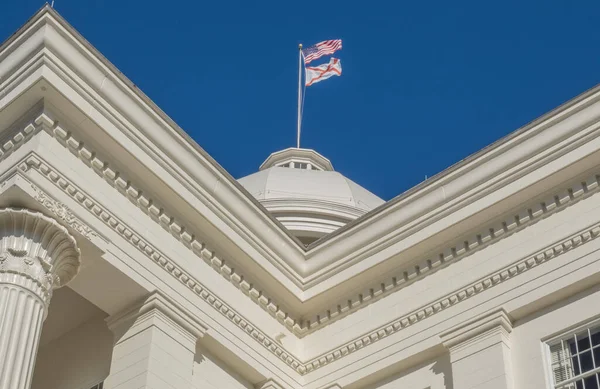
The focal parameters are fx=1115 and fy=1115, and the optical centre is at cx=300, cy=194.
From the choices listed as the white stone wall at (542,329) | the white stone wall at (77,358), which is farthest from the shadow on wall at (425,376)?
the white stone wall at (77,358)

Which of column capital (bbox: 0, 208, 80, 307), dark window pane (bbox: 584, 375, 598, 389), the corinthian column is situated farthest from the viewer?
dark window pane (bbox: 584, 375, 598, 389)

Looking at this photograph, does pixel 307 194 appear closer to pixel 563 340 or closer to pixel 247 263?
pixel 247 263

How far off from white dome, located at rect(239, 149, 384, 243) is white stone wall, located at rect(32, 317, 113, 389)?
9.98 m

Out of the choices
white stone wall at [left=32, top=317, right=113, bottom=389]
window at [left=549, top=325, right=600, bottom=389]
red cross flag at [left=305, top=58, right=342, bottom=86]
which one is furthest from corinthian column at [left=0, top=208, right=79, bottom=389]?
red cross flag at [left=305, top=58, right=342, bottom=86]

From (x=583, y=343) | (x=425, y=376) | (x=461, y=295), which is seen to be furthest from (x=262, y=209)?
(x=583, y=343)

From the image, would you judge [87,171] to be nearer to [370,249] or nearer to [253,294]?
[253,294]

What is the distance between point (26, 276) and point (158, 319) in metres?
2.56

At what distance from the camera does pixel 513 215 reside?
758 inches

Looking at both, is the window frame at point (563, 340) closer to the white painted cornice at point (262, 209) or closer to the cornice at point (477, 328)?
the cornice at point (477, 328)

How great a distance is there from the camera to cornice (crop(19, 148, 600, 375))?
1744 centimetres

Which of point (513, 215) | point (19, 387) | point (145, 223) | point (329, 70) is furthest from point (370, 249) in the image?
point (329, 70)

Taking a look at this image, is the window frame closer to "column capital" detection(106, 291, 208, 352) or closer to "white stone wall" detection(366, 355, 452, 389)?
"white stone wall" detection(366, 355, 452, 389)

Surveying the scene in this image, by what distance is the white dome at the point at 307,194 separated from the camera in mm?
30156

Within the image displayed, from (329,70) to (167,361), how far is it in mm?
15915
